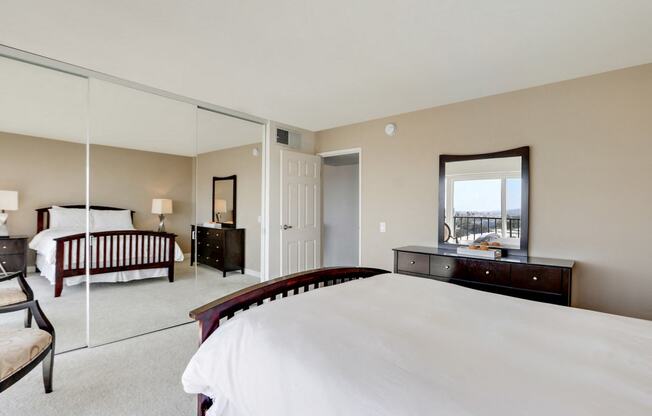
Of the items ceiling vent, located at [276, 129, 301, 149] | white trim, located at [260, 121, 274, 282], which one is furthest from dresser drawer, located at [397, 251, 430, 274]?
ceiling vent, located at [276, 129, 301, 149]

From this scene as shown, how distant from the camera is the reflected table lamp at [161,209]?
133 inches

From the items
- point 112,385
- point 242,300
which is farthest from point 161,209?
point 242,300

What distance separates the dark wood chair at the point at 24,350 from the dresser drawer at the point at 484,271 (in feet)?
10.9

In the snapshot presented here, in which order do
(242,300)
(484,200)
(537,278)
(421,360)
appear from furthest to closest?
1. (484,200)
2. (537,278)
3. (242,300)
4. (421,360)

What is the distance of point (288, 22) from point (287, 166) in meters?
2.59

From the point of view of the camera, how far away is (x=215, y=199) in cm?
402

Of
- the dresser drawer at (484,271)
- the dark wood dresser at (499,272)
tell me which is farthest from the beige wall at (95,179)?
the dresser drawer at (484,271)

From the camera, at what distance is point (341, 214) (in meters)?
6.15

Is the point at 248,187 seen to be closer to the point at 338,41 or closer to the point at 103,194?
the point at 103,194

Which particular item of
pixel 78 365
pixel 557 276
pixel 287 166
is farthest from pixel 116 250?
pixel 557 276

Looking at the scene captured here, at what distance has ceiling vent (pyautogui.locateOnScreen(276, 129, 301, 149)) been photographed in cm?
459

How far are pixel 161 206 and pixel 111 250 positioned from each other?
2.08 feet

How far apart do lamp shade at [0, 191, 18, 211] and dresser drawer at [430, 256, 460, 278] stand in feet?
12.4

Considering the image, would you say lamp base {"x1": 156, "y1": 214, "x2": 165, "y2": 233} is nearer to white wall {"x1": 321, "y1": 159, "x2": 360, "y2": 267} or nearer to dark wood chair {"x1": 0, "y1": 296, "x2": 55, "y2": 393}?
dark wood chair {"x1": 0, "y1": 296, "x2": 55, "y2": 393}
